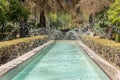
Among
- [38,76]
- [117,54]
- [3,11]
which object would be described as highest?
[3,11]

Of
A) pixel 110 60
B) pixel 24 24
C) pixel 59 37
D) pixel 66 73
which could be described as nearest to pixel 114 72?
pixel 66 73

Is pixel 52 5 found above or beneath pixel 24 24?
above

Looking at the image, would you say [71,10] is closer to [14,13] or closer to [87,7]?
[87,7]

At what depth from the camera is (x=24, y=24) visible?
2959cm

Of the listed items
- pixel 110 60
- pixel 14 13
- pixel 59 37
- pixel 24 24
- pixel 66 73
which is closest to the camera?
pixel 66 73

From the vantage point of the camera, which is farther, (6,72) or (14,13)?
(14,13)

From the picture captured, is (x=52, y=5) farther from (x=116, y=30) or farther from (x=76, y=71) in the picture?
(x=76, y=71)

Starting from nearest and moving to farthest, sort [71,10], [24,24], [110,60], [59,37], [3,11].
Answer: [110,60]
[3,11]
[24,24]
[59,37]
[71,10]

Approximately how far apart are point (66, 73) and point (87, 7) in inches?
853

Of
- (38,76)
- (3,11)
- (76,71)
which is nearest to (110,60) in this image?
(76,71)

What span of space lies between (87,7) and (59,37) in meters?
6.36

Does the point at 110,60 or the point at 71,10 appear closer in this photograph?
the point at 110,60

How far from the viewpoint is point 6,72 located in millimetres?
8336

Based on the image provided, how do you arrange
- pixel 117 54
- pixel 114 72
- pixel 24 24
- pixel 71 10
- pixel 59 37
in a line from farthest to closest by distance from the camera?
pixel 71 10 → pixel 59 37 → pixel 24 24 → pixel 117 54 → pixel 114 72
